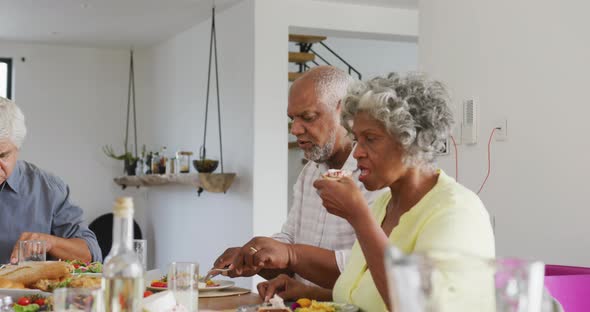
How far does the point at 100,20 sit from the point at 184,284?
5.94 meters

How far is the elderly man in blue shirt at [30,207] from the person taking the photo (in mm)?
2832

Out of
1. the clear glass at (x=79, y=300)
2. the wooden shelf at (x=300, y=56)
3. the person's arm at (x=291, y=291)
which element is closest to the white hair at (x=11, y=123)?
the person's arm at (x=291, y=291)

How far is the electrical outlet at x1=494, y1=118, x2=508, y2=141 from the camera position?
363cm

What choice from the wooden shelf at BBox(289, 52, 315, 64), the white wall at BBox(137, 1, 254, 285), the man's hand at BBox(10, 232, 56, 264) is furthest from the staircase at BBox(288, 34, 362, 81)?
the man's hand at BBox(10, 232, 56, 264)

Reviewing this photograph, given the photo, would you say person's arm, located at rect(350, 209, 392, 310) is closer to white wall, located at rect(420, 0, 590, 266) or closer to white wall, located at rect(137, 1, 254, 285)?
white wall, located at rect(420, 0, 590, 266)

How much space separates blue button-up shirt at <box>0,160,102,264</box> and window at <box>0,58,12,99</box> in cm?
594

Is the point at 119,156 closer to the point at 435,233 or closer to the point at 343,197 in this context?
the point at 343,197

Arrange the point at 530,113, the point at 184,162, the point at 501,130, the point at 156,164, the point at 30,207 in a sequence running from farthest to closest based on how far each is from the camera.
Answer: the point at 156,164 < the point at 184,162 < the point at 501,130 < the point at 530,113 < the point at 30,207

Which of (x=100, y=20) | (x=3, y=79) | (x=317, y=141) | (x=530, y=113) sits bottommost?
(x=317, y=141)

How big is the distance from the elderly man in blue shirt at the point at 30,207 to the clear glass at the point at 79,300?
61.1 inches

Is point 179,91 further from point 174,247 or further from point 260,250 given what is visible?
point 260,250

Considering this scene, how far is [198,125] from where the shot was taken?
24.6ft

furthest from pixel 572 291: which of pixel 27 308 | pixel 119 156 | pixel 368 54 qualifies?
pixel 368 54

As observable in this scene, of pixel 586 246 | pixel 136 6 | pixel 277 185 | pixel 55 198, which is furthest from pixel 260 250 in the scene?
pixel 136 6
